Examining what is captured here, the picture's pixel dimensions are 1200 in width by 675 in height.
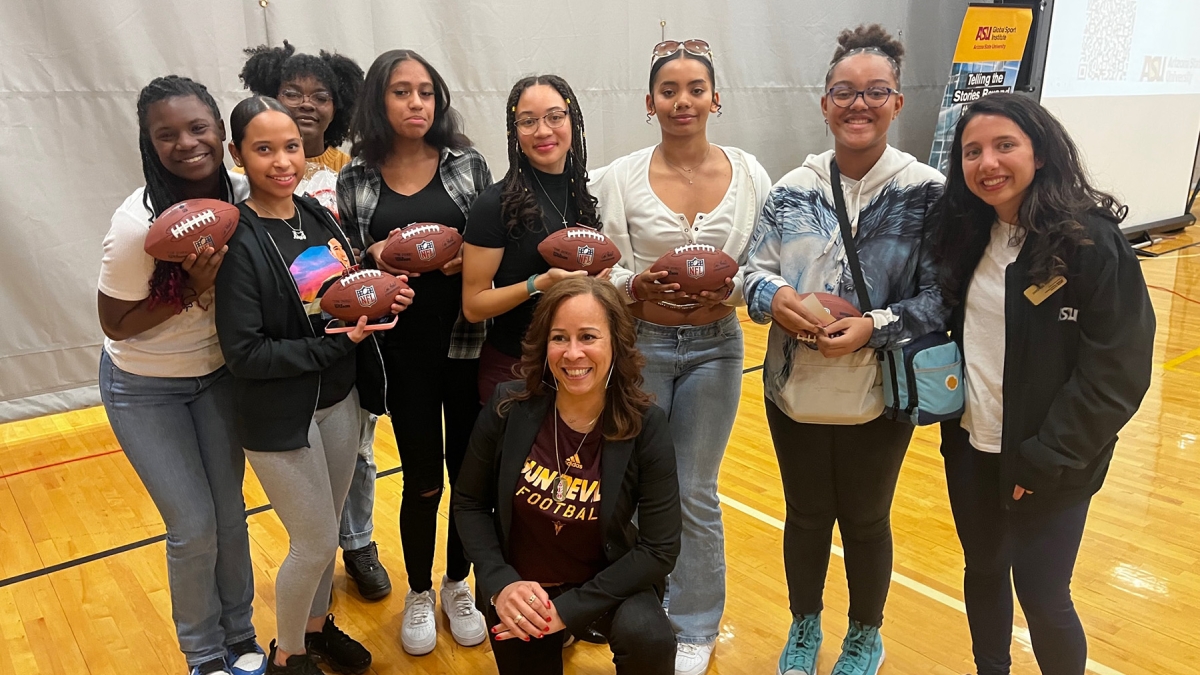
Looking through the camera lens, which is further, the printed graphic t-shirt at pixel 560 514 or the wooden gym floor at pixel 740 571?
the wooden gym floor at pixel 740 571

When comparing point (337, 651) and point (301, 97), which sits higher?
point (301, 97)

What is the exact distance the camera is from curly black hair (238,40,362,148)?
2.67 meters

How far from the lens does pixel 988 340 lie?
1820 millimetres

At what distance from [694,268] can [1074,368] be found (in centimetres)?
86

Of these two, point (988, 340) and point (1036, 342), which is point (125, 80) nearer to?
point (988, 340)

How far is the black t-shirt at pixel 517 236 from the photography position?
2.13 m

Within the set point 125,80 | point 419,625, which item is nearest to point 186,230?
point 419,625

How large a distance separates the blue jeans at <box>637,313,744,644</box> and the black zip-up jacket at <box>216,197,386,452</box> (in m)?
0.82

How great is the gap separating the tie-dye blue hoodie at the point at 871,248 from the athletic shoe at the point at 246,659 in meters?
1.69

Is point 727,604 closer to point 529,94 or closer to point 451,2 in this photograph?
point 529,94

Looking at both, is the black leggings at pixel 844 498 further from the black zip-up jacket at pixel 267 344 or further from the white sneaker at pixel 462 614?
the black zip-up jacket at pixel 267 344

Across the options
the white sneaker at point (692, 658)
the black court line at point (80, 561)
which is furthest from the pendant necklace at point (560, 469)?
the black court line at point (80, 561)

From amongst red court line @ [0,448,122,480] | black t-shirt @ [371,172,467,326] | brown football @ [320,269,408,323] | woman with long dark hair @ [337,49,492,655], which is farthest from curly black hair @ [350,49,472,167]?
red court line @ [0,448,122,480]

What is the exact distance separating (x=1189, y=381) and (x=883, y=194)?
4.25m
